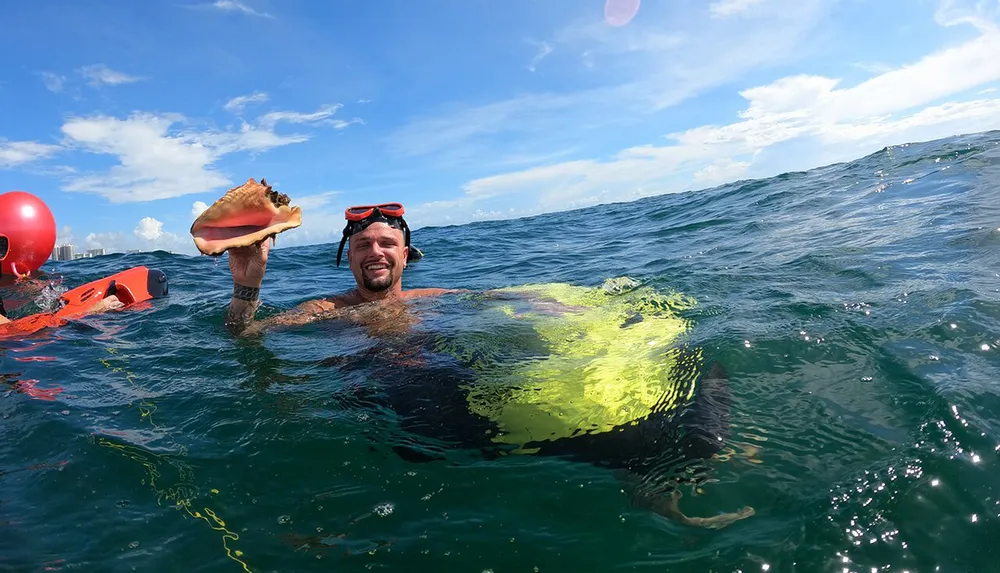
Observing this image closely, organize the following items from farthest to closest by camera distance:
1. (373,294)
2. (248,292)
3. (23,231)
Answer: (23,231) < (373,294) < (248,292)

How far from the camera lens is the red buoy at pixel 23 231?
7.11 metres

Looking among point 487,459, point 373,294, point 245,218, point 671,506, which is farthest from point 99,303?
point 671,506

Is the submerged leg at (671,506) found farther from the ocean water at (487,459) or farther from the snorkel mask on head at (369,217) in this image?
the snorkel mask on head at (369,217)

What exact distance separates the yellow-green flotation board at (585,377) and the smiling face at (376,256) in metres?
1.42

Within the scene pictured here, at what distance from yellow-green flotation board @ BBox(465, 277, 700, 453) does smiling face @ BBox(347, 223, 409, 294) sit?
4.66 feet

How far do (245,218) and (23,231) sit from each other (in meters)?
Result: 6.50

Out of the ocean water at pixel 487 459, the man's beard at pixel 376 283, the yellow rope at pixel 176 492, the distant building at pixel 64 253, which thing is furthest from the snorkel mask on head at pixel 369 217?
the distant building at pixel 64 253

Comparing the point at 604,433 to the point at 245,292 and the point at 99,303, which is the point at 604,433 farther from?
the point at 99,303

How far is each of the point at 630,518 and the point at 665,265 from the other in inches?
236

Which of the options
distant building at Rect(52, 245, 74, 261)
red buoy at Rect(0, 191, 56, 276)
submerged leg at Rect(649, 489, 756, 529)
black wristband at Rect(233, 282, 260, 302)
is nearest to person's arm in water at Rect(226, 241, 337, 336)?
black wristband at Rect(233, 282, 260, 302)

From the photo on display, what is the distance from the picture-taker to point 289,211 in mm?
3326

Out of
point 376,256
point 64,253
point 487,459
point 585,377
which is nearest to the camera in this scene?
point 487,459

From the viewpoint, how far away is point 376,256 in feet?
16.6

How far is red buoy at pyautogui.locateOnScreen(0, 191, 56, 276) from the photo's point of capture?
280 inches
